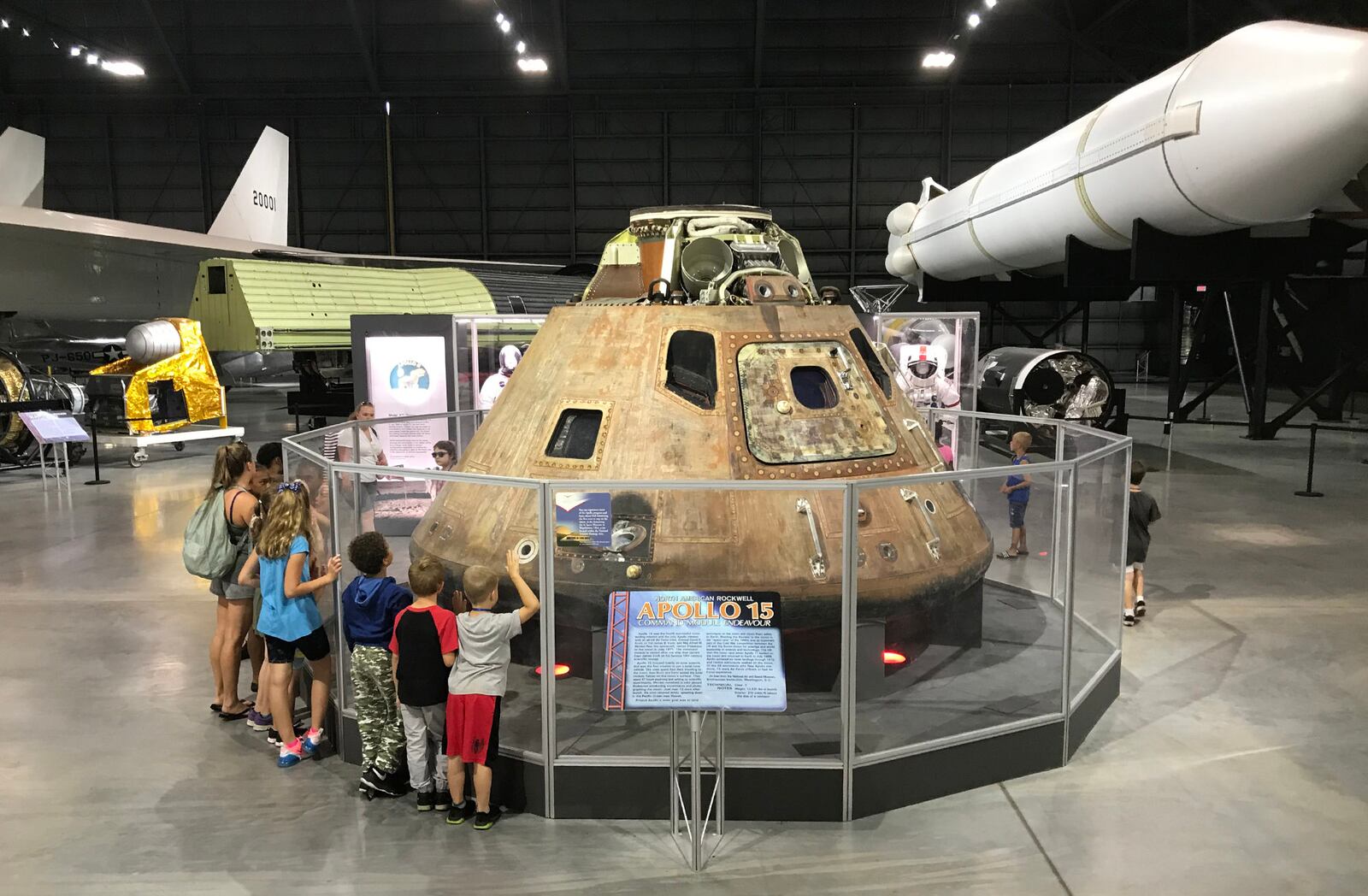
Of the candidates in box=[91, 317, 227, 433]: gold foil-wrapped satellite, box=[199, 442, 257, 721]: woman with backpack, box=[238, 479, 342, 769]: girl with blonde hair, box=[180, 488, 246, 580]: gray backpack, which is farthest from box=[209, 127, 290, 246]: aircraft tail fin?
box=[238, 479, 342, 769]: girl with blonde hair

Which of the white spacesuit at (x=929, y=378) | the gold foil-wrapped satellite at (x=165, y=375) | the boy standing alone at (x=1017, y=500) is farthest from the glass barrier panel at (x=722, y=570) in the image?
the gold foil-wrapped satellite at (x=165, y=375)

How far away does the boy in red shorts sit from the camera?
13.5ft

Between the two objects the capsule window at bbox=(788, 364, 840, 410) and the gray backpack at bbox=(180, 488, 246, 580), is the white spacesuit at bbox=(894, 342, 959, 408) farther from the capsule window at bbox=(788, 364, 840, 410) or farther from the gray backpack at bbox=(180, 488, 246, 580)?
the gray backpack at bbox=(180, 488, 246, 580)

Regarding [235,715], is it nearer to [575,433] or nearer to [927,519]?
[575,433]

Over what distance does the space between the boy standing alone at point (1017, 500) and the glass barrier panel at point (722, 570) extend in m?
2.68

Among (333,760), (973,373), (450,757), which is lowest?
(333,760)

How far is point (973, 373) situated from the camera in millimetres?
12102

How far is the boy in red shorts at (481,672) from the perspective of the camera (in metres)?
4.11

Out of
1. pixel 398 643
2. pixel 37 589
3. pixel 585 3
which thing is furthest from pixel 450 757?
pixel 585 3

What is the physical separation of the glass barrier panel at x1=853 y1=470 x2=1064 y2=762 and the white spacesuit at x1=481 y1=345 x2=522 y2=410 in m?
6.28

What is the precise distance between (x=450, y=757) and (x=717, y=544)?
69.2 inches

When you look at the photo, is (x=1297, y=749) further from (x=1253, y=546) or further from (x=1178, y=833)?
(x=1253, y=546)

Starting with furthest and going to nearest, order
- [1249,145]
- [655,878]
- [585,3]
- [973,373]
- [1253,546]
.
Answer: [585,3]
[973,373]
[1253,546]
[1249,145]
[655,878]

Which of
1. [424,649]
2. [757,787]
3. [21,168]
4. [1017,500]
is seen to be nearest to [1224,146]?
[1017,500]
